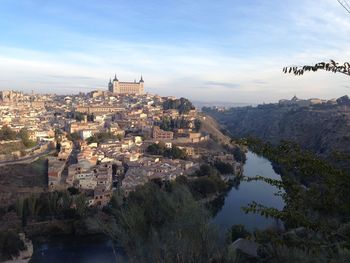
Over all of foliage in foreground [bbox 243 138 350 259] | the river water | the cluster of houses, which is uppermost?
foliage in foreground [bbox 243 138 350 259]

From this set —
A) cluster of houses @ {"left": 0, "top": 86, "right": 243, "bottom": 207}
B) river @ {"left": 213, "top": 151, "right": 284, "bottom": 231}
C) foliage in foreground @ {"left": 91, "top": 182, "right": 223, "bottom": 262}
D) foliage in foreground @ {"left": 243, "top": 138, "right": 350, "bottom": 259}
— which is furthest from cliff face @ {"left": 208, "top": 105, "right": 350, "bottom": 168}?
foliage in foreground @ {"left": 243, "top": 138, "right": 350, "bottom": 259}

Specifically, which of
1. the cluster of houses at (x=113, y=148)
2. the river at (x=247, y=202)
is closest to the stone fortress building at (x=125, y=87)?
the cluster of houses at (x=113, y=148)

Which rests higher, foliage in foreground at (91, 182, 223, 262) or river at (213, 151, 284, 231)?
foliage in foreground at (91, 182, 223, 262)

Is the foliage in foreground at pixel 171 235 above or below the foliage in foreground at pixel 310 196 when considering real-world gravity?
below

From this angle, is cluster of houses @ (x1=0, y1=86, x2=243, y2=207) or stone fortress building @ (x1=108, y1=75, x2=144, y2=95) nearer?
cluster of houses @ (x1=0, y1=86, x2=243, y2=207)

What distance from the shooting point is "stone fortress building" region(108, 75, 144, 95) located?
47062 millimetres

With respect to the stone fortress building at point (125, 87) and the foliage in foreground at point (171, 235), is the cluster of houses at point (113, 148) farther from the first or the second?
the stone fortress building at point (125, 87)

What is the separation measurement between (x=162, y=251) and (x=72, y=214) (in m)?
6.52

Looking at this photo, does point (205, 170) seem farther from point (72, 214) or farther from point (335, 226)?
point (335, 226)

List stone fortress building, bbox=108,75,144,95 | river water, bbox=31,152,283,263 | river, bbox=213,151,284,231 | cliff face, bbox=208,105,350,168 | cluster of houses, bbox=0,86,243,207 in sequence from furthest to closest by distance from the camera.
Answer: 1. stone fortress building, bbox=108,75,144,95
2. cliff face, bbox=208,105,350,168
3. cluster of houses, bbox=0,86,243,207
4. river, bbox=213,151,284,231
5. river water, bbox=31,152,283,263

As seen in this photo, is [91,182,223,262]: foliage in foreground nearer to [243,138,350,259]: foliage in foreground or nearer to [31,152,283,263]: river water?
[31,152,283,263]: river water

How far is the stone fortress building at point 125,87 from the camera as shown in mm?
47062

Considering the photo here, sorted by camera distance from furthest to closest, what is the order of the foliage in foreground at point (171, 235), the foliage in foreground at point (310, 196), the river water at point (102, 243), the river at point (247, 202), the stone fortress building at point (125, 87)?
the stone fortress building at point (125, 87) → the river at point (247, 202) → the river water at point (102, 243) → the foliage in foreground at point (171, 235) → the foliage in foreground at point (310, 196)

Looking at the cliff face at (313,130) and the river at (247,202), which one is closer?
the river at (247,202)
